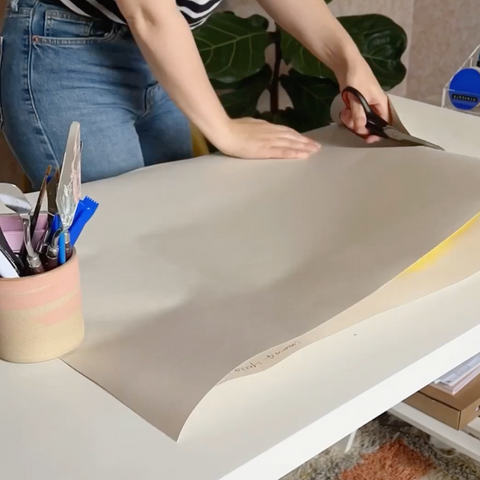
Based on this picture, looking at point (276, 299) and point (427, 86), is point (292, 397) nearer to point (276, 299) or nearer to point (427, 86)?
point (276, 299)

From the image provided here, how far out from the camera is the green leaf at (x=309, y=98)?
1527mm

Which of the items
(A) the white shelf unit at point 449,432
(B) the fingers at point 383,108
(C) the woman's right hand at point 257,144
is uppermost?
(B) the fingers at point 383,108

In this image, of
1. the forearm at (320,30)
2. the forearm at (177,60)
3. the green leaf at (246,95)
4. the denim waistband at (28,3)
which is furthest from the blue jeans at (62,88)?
the green leaf at (246,95)

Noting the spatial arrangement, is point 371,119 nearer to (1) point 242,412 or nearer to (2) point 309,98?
(1) point 242,412

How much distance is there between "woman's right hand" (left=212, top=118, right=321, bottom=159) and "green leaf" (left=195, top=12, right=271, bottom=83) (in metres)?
0.65

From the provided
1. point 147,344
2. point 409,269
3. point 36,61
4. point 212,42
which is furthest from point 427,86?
point 147,344

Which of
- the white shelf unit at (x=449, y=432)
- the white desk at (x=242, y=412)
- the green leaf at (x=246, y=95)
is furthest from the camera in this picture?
the green leaf at (x=246, y=95)

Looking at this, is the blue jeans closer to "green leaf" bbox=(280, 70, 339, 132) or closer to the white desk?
the white desk

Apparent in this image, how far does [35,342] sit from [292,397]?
173 millimetres

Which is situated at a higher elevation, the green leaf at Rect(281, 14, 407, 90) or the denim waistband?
the denim waistband

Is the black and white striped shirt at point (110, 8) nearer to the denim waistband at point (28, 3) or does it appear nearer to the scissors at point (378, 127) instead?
the denim waistband at point (28, 3)

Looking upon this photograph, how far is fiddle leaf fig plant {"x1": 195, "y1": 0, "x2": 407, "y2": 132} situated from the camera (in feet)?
4.72

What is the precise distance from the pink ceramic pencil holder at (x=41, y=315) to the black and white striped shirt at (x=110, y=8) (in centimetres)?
46

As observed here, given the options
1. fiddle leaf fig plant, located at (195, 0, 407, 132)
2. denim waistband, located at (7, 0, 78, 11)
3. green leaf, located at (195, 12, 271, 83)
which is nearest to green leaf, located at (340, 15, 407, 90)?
fiddle leaf fig plant, located at (195, 0, 407, 132)
